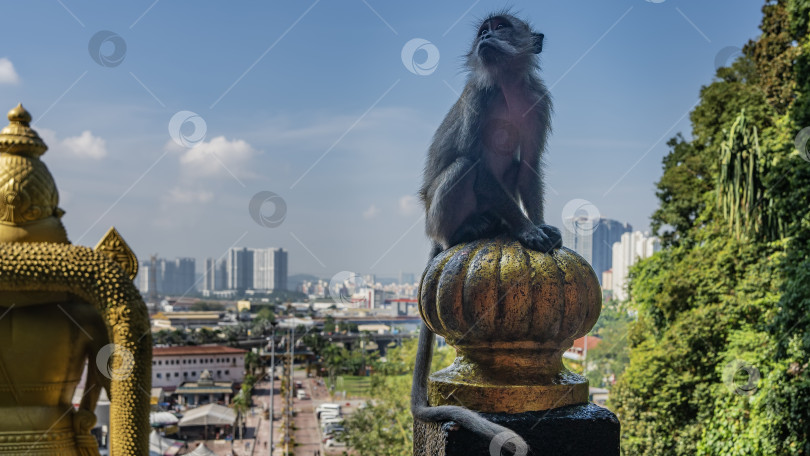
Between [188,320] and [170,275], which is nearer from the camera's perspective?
[188,320]

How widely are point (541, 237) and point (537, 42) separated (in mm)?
1117

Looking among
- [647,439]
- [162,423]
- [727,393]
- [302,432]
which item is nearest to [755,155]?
[727,393]

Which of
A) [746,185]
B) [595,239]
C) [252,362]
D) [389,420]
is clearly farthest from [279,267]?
[746,185]

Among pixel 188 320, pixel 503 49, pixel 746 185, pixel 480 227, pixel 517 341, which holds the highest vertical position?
pixel 746 185

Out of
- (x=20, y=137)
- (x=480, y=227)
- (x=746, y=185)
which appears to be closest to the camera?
(x=480, y=227)

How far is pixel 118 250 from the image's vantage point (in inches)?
216

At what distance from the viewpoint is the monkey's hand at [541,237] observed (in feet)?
10.6

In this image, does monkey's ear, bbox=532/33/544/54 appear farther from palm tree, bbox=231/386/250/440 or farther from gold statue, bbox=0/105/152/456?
palm tree, bbox=231/386/250/440

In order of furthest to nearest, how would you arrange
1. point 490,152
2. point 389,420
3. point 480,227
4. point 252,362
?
point 252,362 < point 389,420 < point 490,152 < point 480,227

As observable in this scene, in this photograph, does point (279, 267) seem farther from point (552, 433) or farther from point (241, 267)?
point (552, 433)

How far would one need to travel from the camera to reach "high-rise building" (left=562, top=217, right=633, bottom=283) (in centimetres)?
458

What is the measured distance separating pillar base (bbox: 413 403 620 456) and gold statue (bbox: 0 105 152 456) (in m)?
2.66

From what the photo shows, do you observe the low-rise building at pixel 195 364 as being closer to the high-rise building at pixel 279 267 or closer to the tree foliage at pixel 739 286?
the high-rise building at pixel 279 267

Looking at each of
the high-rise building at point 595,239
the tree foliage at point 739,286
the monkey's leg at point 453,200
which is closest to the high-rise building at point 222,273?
the high-rise building at point 595,239
